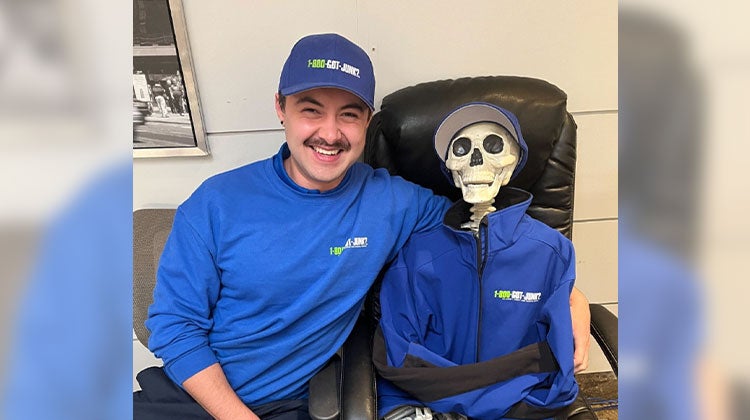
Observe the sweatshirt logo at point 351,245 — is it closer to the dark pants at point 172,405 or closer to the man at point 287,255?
the man at point 287,255

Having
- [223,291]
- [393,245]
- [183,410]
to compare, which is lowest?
[183,410]

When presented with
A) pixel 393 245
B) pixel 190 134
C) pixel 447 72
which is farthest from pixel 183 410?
pixel 447 72

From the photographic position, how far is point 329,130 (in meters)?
1.36

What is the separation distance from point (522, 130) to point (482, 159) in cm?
28

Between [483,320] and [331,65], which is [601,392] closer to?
[483,320]

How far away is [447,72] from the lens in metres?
1.77

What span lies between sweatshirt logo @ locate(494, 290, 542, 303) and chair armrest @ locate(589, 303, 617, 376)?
0.75 ft

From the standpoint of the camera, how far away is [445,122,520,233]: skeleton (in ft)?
4.26

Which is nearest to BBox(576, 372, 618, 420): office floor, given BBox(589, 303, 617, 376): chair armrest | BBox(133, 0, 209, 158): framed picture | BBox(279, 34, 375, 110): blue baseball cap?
BBox(589, 303, 617, 376): chair armrest

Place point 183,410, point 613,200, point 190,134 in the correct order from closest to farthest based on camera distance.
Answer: point 183,410 → point 190,134 → point 613,200

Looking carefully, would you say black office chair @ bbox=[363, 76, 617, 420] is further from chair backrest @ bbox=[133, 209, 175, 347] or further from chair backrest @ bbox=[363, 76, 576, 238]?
chair backrest @ bbox=[133, 209, 175, 347]

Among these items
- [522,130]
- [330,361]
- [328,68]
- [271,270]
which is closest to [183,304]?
[271,270]
